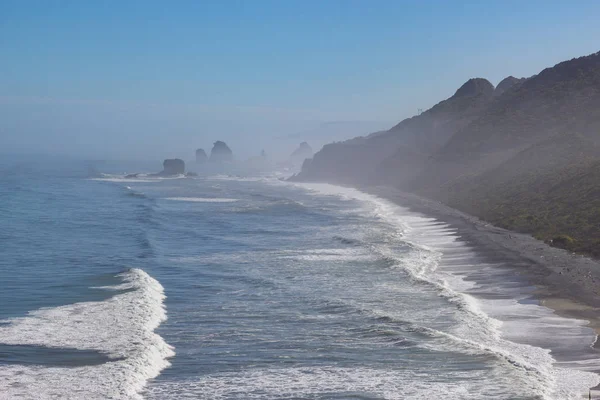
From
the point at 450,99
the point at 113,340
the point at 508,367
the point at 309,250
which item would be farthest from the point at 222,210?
the point at 450,99

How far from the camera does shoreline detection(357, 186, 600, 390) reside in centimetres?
2380

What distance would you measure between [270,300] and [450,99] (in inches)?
5822

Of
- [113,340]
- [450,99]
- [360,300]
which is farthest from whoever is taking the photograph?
[450,99]

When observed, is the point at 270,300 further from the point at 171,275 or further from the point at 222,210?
the point at 222,210

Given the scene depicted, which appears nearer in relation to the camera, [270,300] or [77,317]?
[77,317]

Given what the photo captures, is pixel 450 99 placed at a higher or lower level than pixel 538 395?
higher

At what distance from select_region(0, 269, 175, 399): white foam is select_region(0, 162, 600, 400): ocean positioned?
6cm

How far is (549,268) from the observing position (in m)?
31.1

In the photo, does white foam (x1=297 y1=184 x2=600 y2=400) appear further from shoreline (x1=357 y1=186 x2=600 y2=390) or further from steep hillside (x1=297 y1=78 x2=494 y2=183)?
steep hillside (x1=297 y1=78 x2=494 y2=183)

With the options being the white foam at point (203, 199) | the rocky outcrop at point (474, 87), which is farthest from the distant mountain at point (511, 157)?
→ the white foam at point (203, 199)

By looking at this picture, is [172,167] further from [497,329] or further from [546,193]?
[497,329]

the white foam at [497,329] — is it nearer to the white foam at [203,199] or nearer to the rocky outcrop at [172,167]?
the white foam at [203,199]

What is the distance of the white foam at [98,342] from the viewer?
16094 mm

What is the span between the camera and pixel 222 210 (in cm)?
6906
